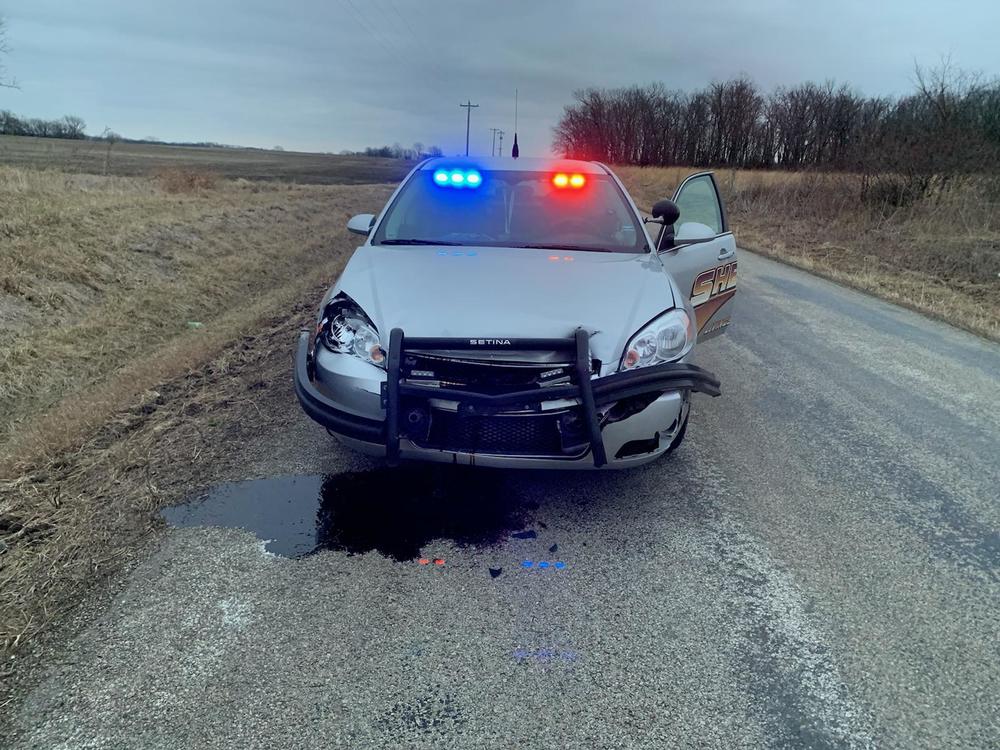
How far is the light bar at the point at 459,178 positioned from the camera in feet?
15.7

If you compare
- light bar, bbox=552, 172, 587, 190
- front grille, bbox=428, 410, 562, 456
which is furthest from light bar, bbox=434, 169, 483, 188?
front grille, bbox=428, 410, 562, 456

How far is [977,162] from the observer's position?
54.1 ft

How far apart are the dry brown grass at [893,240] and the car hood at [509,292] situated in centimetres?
664

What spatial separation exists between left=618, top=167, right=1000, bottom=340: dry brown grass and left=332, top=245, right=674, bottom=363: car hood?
21.8 ft

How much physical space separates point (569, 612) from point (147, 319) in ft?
22.5

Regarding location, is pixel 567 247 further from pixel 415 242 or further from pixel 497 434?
pixel 497 434

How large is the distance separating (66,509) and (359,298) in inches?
69.9

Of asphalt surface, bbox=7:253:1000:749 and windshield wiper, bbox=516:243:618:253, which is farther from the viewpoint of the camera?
windshield wiper, bbox=516:243:618:253

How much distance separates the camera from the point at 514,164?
16.6 feet

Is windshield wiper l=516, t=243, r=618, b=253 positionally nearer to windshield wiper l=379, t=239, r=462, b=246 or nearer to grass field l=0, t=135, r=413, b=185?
windshield wiper l=379, t=239, r=462, b=246

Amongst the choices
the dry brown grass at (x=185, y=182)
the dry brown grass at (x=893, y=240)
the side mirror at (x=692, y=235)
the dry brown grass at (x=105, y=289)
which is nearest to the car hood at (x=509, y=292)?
the side mirror at (x=692, y=235)

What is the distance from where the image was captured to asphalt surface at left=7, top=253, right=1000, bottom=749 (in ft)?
7.07

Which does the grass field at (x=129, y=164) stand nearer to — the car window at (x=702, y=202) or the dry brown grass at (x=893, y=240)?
the car window at (x=702, y=202)

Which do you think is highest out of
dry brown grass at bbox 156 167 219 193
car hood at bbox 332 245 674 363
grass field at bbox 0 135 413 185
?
grass field at bbox 0 135 413 185
